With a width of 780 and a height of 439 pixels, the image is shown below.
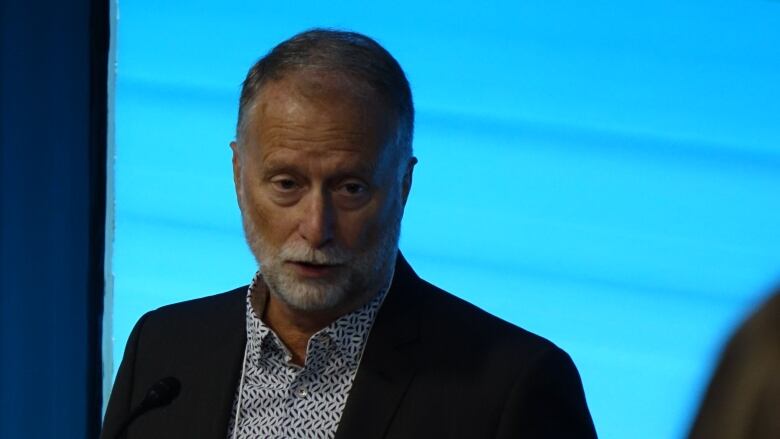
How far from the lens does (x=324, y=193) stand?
75.7 inches

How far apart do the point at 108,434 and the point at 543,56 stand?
1364 mm

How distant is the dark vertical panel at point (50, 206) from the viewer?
3223 millimetres

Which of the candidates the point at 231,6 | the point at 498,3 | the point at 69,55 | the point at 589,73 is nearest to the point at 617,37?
the point at 589,73

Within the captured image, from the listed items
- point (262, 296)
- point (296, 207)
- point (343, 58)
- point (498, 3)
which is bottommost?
point (262, 296)

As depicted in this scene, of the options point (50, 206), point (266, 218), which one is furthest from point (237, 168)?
Result: point (50, 206)

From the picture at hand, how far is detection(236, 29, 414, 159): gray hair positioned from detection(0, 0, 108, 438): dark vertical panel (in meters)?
1.32

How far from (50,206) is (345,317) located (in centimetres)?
153

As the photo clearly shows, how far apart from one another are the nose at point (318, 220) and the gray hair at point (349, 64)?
16cm

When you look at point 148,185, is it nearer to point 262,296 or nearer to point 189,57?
point 189,57

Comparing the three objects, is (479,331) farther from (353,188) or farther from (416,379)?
(353,188)

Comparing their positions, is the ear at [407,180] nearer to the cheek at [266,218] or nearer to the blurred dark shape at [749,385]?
the cheek at [266,218]

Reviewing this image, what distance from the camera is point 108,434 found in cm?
195

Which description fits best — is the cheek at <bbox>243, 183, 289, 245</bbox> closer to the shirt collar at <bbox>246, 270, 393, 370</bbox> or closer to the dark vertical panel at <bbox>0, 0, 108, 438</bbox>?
the shirt collar at <bbox>246, 270, 393, 370</bbox>

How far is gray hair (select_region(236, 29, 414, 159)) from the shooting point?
193 cm
